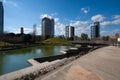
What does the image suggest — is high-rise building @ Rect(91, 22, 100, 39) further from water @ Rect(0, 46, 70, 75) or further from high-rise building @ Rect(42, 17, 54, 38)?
water @ Rect(0, 46, 70, 75)

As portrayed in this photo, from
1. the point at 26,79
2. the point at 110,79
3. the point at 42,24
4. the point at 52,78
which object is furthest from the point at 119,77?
the point at 42,24

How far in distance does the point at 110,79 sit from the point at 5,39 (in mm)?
48729

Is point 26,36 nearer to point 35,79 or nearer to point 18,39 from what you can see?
point 18,39

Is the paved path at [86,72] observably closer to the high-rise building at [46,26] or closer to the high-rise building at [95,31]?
the high-rise building at [46,26]

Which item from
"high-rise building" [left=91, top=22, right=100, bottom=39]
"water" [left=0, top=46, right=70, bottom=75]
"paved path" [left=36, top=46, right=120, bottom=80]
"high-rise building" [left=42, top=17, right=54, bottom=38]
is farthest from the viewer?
"high-rise building" [left=91, top=22, right=100, bottom=39]

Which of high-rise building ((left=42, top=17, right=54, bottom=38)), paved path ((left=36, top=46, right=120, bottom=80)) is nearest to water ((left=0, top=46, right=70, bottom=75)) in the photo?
paved path ((left=36, top=46, right=120, bottom=80))

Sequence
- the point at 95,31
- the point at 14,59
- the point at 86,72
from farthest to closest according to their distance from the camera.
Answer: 1. the point at 95,31
2. the point at 14,59
3. the point at 86,72

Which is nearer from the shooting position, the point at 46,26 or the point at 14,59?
the point at 14,59

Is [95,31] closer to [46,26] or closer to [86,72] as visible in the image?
[46,26]

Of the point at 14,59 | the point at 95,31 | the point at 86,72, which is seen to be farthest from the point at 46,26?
the point at 86,72

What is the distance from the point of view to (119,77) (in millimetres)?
6074

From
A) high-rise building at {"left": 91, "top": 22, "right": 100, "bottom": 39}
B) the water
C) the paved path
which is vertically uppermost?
high-rise building at {"left": 91, "top": 22, "right": 100, "bottom": 39}

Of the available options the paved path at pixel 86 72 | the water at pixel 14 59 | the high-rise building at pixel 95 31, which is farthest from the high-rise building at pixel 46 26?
the paved path at pixel 86 72

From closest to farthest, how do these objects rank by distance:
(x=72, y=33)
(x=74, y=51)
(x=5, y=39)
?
1. (x=74, y=51)
2. (x=5, y=39)
3. (x=72, y=33)
